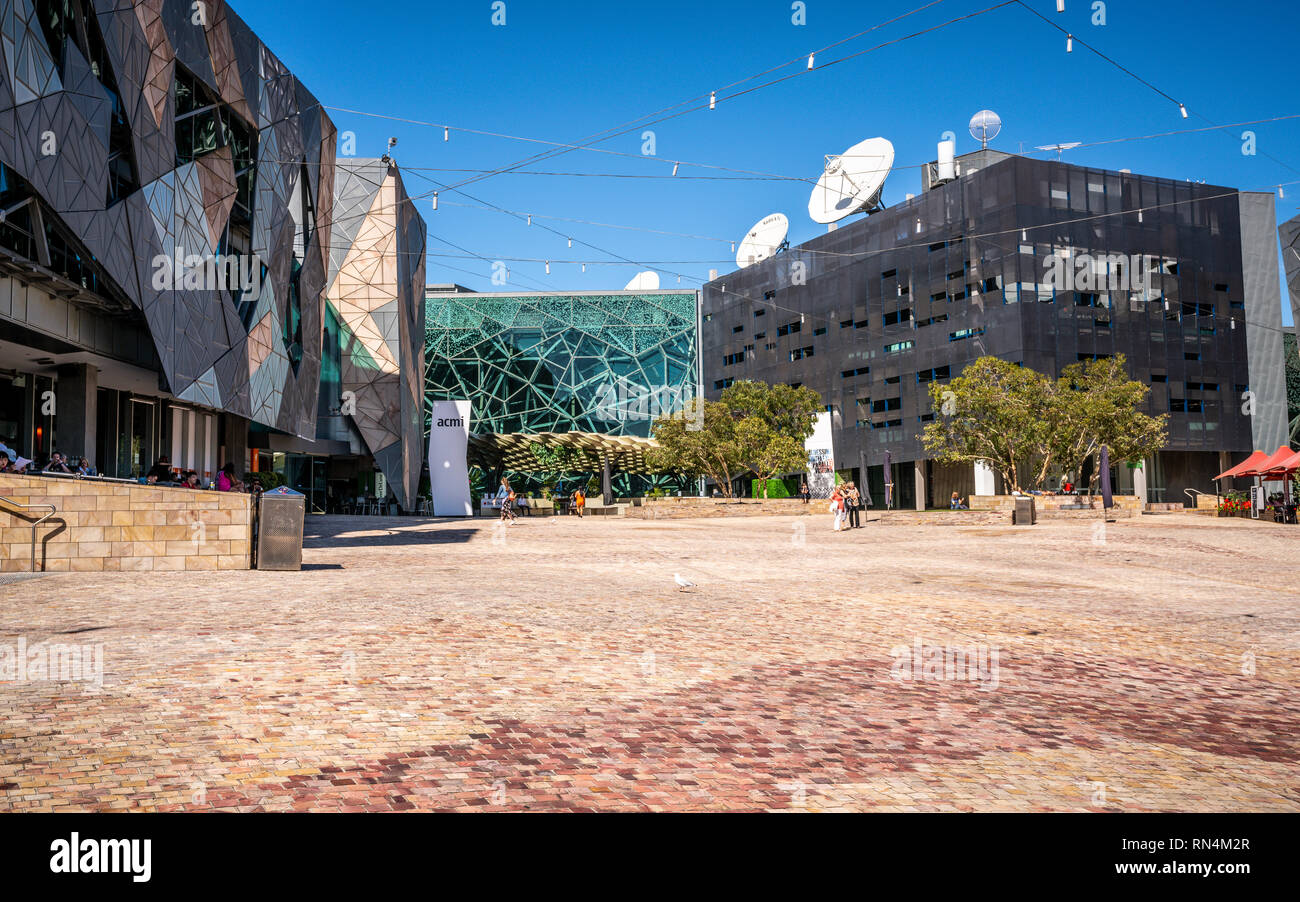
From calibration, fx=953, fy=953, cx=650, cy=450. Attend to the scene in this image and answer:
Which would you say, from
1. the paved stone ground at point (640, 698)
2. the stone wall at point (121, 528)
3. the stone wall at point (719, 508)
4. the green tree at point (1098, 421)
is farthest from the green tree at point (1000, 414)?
the stone wall at point (121, 528)

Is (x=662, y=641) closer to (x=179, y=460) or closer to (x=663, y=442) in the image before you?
(x=179, y=460)

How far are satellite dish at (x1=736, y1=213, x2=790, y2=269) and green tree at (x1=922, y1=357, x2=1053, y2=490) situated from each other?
36957 millimetres

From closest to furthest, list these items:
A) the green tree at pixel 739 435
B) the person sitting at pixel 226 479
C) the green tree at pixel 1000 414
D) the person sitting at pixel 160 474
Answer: the person sitting at pixel 160 474 → the person sitting at pixel 226 479 → the green tree at pixel 1000 414 → the green tree at pixel 739 435

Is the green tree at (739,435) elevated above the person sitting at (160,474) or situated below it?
above

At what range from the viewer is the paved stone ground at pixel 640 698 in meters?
4.08

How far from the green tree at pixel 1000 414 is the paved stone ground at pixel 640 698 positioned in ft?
86.2

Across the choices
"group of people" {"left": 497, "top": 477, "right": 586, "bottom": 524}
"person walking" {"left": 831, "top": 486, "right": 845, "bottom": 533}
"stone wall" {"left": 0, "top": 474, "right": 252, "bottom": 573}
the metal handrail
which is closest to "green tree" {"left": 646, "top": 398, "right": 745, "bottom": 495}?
"group of people" {"left": 497, "top": 477, "right": 586, "bottom": 524}

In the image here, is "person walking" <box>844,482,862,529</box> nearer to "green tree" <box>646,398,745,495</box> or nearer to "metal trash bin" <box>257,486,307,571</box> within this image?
"green tree" <box>646,398,745,495</box>

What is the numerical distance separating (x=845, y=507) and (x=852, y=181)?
130ft

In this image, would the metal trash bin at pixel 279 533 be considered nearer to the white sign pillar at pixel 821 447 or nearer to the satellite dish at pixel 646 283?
the white sign pillar at pixel 821 447

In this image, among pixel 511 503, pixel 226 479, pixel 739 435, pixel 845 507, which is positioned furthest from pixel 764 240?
pixel 226 479

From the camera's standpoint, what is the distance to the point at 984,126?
204ft

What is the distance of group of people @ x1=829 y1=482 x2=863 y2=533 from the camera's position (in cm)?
3036
